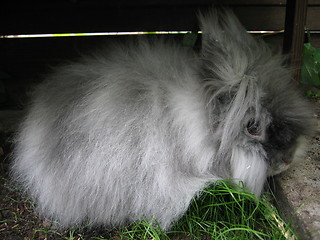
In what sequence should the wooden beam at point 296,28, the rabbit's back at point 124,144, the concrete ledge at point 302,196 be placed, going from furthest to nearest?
1. the wooden beam at point 296,28
2. the rabbit's back at point 124,144
3. the concrete ledge at point 302,196

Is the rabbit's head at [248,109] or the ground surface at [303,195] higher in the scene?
the rabbit's head at [248,109]

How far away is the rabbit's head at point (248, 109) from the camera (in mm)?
1824

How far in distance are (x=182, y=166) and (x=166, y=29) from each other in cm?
203

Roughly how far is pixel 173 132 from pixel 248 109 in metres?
0.38

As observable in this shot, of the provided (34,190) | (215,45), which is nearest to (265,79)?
(215,45)

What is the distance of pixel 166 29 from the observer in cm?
358

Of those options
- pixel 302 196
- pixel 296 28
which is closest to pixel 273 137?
pixel 302 196

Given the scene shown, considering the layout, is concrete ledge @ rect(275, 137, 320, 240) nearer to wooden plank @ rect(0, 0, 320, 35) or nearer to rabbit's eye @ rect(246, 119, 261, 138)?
rabbit's eye @ rect(246, 119, 261, 138)

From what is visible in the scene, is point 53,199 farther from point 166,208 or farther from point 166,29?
point 166,29

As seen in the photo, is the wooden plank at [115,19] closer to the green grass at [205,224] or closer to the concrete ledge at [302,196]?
the concrete ledge at [302,196]

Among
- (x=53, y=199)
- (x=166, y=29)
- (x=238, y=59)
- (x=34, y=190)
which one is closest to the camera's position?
(x=238, y=59)

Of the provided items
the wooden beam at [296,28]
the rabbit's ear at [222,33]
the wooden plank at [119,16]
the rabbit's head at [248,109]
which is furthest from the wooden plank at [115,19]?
the rabbit's head at [248,109]

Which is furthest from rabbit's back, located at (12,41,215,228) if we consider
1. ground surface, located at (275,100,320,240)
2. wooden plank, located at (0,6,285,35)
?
wooden plank, located at (0,6,285,35)

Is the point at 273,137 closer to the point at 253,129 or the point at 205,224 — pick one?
the point at 253,129
